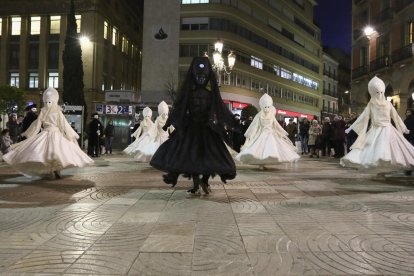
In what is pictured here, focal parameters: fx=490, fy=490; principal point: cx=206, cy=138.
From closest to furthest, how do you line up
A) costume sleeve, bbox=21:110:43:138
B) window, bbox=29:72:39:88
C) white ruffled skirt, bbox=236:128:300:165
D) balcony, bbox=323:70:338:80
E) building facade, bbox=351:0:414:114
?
1. costume sleeve, bbox=21:110:43:138
2. white ruffled skirt, bbox=236:128:300:165
3. building facade, bbox=351:0:414:114
4. window, bbox=29:72:39:88
5. balcony, bbox=323:70:338:80

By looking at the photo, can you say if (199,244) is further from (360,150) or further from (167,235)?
(360,150)

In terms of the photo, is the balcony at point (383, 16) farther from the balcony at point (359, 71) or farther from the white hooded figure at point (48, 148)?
the white hooded figure at point (48, 148)

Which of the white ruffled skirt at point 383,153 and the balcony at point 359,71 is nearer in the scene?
the white ruffled skirt at point 383,153

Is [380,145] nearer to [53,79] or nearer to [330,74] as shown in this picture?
[53,79]

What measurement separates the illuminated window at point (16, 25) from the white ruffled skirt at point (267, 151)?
182 ft

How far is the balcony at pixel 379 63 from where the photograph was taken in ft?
111

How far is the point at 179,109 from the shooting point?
8.02 metres

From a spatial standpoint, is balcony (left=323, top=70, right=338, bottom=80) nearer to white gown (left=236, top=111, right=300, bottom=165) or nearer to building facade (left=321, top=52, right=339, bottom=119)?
building facade (left=321, top=52, right=339, bottom=119)

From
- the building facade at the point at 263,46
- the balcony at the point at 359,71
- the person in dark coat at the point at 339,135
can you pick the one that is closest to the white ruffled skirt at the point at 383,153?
the person in dark coat at the point at 339,135

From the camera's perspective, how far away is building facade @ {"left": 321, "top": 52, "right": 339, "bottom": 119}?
86625 mm

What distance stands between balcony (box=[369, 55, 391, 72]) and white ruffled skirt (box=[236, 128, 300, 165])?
23527 millimetres

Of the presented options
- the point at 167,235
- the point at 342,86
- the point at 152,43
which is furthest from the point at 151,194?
the point at 342,86

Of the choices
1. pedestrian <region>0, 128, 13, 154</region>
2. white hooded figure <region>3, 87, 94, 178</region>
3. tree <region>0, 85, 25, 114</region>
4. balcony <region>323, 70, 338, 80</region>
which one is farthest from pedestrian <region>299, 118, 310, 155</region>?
balcony <region>323, 70, 338, 80</region>

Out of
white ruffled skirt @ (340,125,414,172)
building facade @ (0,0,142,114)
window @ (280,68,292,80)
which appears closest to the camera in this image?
white ruffled skirt @ (340,125,414,172)
